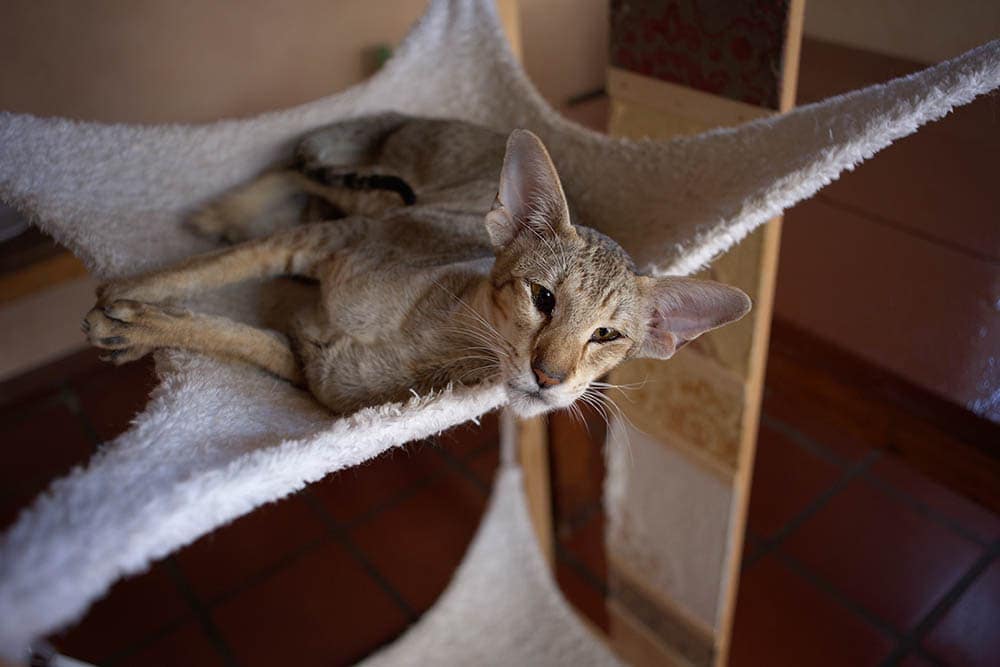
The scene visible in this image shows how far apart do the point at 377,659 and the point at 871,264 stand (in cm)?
118

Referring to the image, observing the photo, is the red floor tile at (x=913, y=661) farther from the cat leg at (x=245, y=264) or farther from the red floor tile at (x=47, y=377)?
the red floor tile at (x=47, y=377)

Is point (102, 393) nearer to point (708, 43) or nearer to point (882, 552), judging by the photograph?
point (708, 43)

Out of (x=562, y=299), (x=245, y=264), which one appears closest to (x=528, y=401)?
(x=562, y=299)

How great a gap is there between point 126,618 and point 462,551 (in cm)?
78

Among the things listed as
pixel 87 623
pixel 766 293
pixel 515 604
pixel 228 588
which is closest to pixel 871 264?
pixel 766 293

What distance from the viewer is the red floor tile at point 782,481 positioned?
6.26 ft

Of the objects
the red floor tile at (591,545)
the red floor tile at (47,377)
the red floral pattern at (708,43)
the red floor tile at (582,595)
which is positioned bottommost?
the red floor tile at (582,595)

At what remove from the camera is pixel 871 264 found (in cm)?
103

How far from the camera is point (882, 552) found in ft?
5.80

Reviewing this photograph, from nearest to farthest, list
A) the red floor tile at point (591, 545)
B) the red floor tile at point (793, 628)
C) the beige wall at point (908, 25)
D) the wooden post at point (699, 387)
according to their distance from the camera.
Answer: the beige wall at point (908, 25) → the wooden post at point (699, 387) → the red floor tile at point (793, 628) → the red floor tile at point (591, 545)

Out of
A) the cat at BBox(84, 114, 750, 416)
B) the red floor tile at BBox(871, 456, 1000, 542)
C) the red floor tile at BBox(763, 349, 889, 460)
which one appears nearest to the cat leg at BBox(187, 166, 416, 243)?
the cat at BBox(84, 114, 750, 416)

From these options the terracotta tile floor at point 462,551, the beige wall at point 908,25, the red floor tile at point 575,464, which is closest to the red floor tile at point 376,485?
the terracotta tile floor at point 462,551

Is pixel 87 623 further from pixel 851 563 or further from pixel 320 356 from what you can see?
pixel 851 563

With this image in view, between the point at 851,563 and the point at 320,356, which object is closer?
the point at 320,356
